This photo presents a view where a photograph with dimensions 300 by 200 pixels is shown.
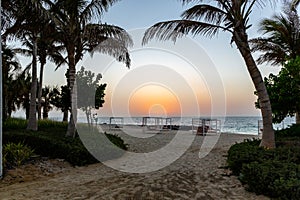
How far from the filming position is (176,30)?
895 cm

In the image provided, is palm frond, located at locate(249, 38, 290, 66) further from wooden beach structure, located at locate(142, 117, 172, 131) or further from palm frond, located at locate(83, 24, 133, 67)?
wooden beach structure, located at locate(142, 117, 172, 131)

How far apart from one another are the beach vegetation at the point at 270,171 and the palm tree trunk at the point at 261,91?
2.87 feet

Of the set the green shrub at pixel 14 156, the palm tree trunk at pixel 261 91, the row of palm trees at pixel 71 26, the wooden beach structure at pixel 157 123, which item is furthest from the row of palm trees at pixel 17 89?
the palm tree trunk at pixel 261 91

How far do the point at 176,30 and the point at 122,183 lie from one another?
480cm

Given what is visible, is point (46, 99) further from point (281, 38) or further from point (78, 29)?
point (281, 38)

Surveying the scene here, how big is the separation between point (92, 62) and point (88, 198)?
9.83 meters

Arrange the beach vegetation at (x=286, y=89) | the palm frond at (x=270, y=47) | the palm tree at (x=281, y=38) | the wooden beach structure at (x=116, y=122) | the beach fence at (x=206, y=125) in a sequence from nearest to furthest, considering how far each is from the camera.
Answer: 1. the beach vegetation at (x=286, y=89)
2. the palm tree at (x=281, y=38)
3. the palm frond at (x=270, y=47)
4. the beach fence at (x=206, y=125)
5. the wooden beach structure at (x=116, y=122)

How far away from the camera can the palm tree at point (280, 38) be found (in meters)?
13.4

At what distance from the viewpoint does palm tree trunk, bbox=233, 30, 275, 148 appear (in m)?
8.15

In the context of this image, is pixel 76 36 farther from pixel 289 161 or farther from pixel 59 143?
pixel 289 161

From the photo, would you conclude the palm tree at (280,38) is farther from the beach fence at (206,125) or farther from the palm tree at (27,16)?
the palm tree at (27,16)

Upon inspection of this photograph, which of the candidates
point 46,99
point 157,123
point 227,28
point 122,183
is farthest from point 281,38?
point 46,99

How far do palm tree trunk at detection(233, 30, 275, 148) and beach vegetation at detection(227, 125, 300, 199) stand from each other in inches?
34.4

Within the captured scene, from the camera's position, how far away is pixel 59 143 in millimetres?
9156
